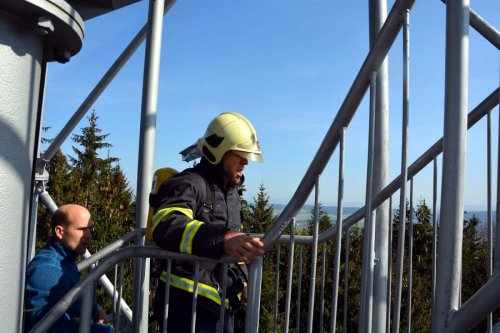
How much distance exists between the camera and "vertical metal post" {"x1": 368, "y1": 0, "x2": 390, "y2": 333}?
280 cm

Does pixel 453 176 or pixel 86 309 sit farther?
pixel 86 309

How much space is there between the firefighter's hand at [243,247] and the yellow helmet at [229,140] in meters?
0.61

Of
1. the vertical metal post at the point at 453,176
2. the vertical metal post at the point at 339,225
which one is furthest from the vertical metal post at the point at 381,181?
the vertical metal post at the point at 453,176

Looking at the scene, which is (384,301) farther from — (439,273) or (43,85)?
(43,85)

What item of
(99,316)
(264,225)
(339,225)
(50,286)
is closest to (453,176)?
(339,225)

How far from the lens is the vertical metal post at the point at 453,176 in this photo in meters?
1.43

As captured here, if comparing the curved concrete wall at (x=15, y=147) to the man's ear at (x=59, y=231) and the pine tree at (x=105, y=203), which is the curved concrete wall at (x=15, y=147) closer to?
the man's ear at (x=59, y=231)

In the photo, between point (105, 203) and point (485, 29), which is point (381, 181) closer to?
point (485, 29)

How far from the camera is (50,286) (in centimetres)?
256

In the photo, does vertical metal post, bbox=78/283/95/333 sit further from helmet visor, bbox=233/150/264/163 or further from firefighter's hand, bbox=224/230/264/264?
helmet visor, bbox=233/150/264/163

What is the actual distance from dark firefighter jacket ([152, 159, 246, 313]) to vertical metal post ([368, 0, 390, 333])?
2.67ft

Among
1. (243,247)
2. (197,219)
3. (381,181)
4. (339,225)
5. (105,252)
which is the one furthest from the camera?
(105,252)

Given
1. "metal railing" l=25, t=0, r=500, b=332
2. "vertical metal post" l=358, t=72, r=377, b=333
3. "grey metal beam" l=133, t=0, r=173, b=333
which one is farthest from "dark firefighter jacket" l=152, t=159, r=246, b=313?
"grey metal beam" l=133, t=0, r=173, b=333

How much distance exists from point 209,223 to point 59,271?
2.78ft
